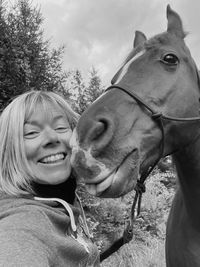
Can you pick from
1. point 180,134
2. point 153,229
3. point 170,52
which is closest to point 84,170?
point 180,134

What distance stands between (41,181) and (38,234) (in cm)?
47

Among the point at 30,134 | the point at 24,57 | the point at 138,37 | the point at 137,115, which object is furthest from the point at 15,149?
the point at 24,57

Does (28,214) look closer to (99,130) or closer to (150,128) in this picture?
(99,130)

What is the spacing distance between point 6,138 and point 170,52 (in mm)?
1127

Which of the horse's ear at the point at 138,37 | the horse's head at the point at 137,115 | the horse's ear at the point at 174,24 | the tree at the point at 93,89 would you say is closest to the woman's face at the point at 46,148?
the horse's head at the point at 137,115

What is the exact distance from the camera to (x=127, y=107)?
6.05 ft

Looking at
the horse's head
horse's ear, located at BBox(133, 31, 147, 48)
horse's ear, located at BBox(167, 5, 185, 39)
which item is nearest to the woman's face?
the horse's head

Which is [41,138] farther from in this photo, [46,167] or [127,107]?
[127,107]

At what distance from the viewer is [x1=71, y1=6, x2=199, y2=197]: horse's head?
165cm

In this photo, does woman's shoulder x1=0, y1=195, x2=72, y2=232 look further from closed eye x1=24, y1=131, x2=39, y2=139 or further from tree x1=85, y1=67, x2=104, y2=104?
tree x1=85, y1=67, x2=104, y2=104

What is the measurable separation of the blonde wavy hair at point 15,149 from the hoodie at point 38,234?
73mm

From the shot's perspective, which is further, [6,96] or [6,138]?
[6,96]

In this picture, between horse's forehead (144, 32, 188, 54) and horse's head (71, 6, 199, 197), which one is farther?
horse's forehead (144, 32, 188, 54)

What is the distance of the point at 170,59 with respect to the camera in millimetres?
2084
